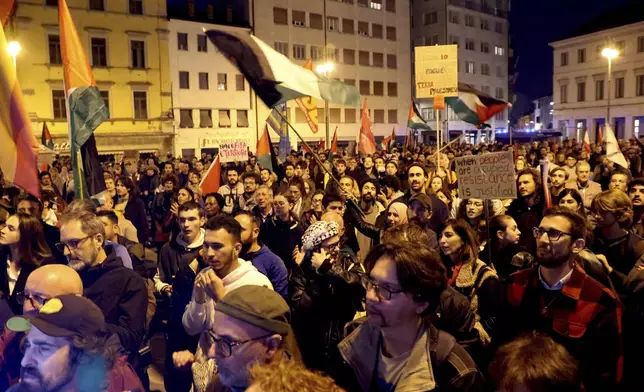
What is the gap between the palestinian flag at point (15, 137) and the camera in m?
4.68

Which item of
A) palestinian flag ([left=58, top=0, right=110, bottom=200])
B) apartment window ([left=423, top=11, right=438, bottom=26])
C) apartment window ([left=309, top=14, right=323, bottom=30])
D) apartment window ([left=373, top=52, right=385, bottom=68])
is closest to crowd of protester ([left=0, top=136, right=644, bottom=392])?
palestinian flag ([left=58, top=0, right=110, bottom=200])

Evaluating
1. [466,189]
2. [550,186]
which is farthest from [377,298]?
[550,186]

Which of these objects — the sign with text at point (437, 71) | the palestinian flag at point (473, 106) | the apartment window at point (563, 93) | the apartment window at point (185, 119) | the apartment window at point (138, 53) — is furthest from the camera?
the apartment window at point (563, 93)

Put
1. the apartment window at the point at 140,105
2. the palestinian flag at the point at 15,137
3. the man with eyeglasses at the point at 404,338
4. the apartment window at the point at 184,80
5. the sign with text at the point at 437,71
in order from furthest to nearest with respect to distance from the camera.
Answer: the apartment window at the point at 184,80 < the apartment window at the point at 140,105 < the sign with text at the point at 437,71 < the palestinian flag at the point at 15,137 < the man with eyeglasses at the point at 404,338

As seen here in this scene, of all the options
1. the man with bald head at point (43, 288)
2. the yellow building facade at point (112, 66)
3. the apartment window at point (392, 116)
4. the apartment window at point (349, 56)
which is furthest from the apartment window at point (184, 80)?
the man with bald head at point (43, 288)

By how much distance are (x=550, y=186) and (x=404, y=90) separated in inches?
1881

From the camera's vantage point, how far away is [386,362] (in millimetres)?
2475

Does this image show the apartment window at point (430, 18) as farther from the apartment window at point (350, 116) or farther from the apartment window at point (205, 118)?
the apartment window at point (205, 118)

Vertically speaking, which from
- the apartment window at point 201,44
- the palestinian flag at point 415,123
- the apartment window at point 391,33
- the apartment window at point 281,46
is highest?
the apartment window at point 391,33

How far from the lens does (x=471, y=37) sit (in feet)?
200

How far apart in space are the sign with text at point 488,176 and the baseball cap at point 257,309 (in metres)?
3.24

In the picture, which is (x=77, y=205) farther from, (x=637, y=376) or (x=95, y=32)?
(x=95, y=32)

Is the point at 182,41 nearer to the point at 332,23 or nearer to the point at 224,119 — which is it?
the point at 224,119

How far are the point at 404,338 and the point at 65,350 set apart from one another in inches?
59.1
